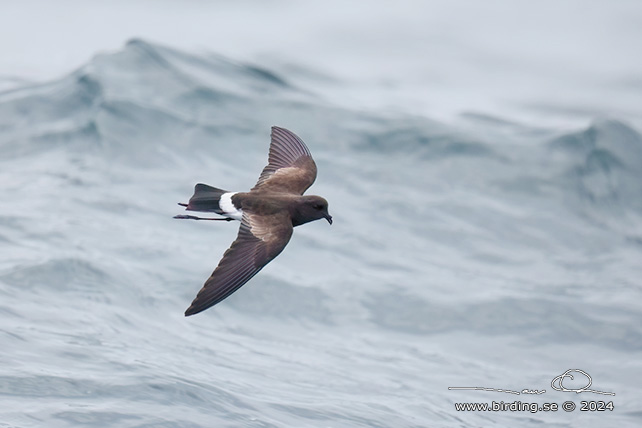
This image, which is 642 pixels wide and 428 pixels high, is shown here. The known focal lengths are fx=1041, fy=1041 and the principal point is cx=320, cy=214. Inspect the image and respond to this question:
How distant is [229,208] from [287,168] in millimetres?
1212

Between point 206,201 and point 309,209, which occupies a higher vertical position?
point 309,209

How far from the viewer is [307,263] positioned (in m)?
11.4

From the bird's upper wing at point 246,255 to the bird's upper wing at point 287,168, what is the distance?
2.60 ft

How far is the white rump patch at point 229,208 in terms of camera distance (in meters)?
6.43

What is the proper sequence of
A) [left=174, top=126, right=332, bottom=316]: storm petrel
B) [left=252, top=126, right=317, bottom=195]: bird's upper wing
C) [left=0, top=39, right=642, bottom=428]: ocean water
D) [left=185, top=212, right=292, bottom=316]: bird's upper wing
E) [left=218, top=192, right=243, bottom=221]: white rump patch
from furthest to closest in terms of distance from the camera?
1. [left=0, top=39, right=642, bottom=428]: ocean water
2. [left=252, top=126, right=317, bottom=195]: bird's upper wing
3. [left=218, top=192, right=243, bottom=221]: white rump patch
4. [left=174, top=126, right=332, bottom=316]: storm petrel
5. [left=185, top=212, right=292, bottom=316]: bird's upper wing

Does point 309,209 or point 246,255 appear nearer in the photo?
point 246,255

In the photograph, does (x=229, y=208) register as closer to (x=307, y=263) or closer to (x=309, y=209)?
(x=309, y=209)

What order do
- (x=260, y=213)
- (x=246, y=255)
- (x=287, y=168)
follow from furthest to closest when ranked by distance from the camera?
(x=287, y=168), (x=260, y=213), (x=246, y=255)

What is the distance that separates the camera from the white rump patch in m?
6.43

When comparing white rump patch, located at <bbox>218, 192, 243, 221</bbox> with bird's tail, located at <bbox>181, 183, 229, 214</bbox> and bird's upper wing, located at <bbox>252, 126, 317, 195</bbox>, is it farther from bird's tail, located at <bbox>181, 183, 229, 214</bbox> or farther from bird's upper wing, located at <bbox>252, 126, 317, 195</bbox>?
bird's upper wing, located at <bbox>252, 126, 317, 195</bbox>

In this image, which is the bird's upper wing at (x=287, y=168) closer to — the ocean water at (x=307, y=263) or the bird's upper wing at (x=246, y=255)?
the bird's upper wing at (x=246, y=255)

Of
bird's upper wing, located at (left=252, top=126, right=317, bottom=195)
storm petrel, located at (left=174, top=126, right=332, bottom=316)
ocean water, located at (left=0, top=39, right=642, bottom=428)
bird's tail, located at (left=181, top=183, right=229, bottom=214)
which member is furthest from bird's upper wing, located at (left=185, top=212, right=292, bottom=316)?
ocean water, located at (left=0, top=39, right=642, bottom=428)

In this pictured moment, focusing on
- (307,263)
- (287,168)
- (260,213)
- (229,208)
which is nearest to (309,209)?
(260,213)

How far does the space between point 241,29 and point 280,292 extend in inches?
345
